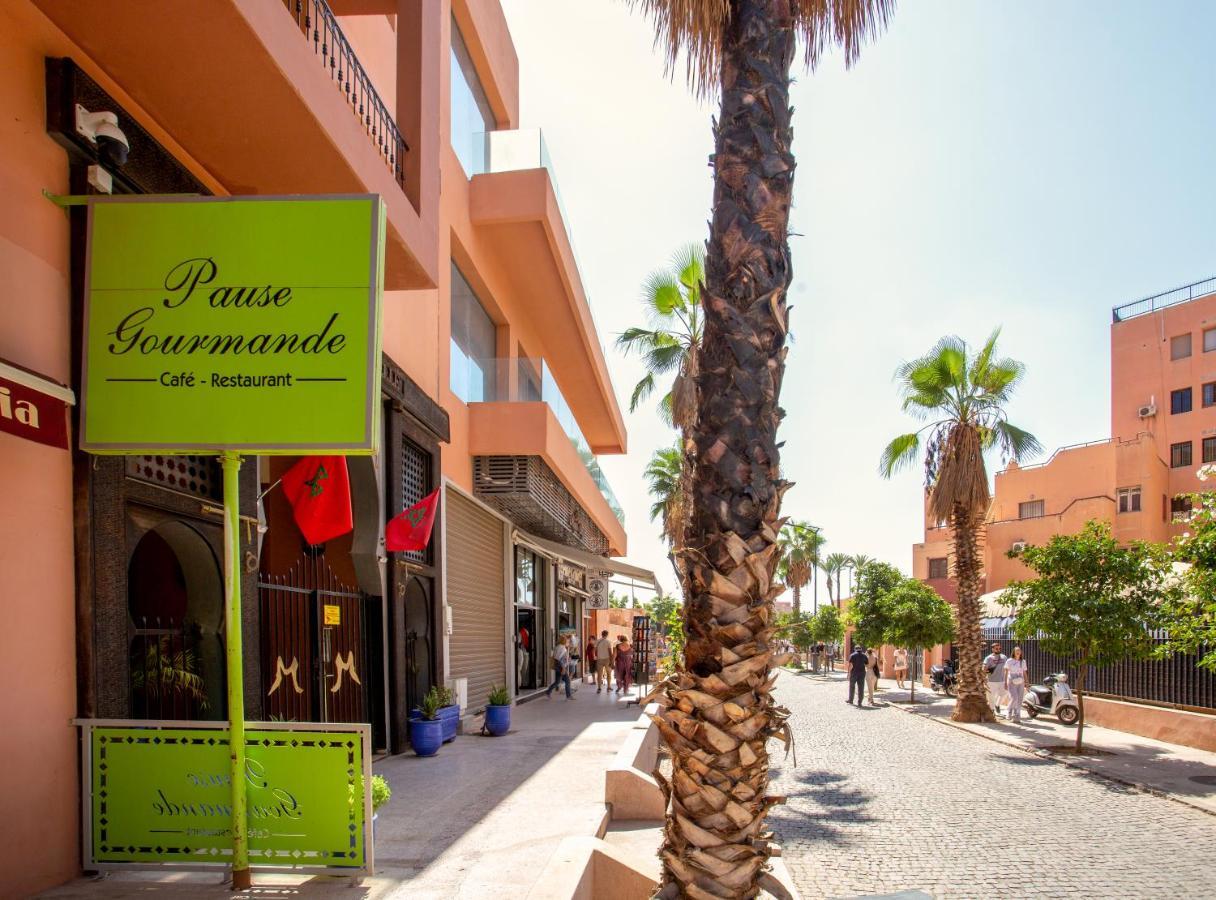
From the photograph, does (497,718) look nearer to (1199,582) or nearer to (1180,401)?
(1199,582)

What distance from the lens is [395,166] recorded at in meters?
9.28

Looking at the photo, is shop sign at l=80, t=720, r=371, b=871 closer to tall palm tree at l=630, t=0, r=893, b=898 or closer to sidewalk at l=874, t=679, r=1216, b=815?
tall palm tree at l=630, t=0, r=893, b=898

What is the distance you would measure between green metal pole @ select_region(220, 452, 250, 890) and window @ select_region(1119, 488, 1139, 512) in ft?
135

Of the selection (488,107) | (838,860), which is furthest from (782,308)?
(488,107)

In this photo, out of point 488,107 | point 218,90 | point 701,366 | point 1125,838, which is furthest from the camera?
point 488,107

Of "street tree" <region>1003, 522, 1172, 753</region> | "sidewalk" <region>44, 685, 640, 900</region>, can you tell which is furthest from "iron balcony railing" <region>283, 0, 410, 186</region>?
"street tree" <region>1003, 522, 1172, 753</region>

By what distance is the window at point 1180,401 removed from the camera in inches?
1547

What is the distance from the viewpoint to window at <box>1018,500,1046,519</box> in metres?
44.6

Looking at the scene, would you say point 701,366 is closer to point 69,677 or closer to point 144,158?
point 69,677

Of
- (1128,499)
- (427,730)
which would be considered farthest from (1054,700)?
(1128,499)

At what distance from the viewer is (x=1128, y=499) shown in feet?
127

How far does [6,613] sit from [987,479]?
1987 cm

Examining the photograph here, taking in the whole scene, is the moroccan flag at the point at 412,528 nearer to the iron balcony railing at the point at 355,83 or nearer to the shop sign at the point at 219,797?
the iron balcony railing at the point at 355,83

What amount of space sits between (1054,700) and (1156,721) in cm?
389
